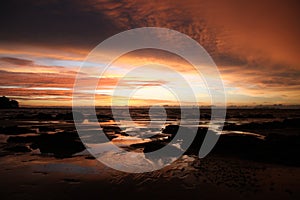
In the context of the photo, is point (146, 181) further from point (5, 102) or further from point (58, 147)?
point (5, 102)

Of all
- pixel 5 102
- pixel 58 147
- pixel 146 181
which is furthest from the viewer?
pixel 5 102

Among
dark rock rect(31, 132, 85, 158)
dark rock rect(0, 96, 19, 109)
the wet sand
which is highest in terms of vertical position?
dark rock rect(0, 96, 19, 109)

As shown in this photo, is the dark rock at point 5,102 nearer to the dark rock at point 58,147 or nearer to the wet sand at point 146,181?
the dark rock at point 58,147

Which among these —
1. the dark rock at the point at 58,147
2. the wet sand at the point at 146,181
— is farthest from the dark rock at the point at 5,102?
the wet sand at the point at 146,181

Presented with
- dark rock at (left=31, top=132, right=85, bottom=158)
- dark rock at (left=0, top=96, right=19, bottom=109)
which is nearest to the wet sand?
dark rock at (left=31, top=132, right=85, bottom=158)

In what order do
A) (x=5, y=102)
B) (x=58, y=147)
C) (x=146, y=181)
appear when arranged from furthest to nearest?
(x=5, y=102) → (x=58, y=147) → (x=146, y=181)

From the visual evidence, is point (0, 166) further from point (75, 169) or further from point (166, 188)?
point (166, 188)

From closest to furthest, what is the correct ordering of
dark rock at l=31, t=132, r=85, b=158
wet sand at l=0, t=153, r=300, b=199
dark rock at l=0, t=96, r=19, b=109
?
wet sand at l=0, t=153, r=300, b=199
dark rock at l=31, t=132, r=85, b=158
dark rock at l=0, t=96, r=19, b=109

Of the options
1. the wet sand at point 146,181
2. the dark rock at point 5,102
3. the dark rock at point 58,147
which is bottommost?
the wet sand at point 146,181

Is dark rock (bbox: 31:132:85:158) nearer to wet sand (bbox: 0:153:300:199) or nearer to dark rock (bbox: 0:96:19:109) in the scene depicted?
wet sand (bbox: 0:153:300:199)

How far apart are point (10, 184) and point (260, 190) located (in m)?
9.20

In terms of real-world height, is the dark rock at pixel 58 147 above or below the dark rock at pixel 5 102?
below

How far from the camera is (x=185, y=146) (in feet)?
63.3

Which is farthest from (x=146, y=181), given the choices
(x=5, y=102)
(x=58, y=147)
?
(x=5, y=102)
